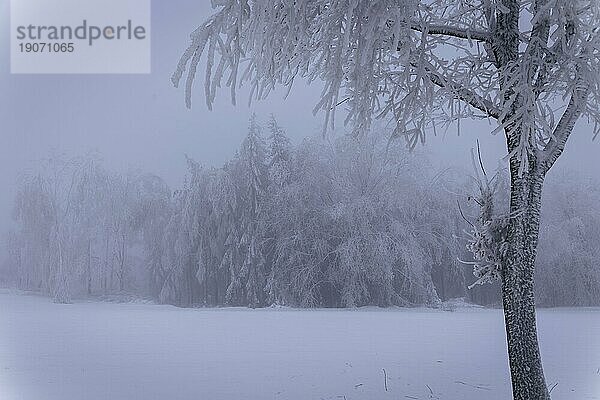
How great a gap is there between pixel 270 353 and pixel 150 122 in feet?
3.85

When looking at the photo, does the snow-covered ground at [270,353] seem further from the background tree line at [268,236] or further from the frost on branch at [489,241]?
the frost on branch at [489,241]

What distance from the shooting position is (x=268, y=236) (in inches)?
130

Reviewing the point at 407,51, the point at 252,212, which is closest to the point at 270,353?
the point at 252,212

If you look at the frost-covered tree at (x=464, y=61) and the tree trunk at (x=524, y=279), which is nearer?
the frost-covered tree at (x=464, y=61)

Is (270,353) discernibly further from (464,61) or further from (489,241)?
(464,61)

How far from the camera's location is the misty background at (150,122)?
325cm

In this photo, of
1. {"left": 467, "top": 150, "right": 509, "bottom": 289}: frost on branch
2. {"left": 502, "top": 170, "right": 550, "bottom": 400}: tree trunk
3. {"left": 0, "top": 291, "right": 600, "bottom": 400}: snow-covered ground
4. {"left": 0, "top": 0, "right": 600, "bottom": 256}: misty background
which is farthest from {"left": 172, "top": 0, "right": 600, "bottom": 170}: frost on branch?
{"left": 0, "top": 291, "right": 600, "bottom": 400}: snow-covered ground

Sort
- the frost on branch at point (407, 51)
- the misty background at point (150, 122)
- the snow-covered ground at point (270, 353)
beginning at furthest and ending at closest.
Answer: the misty background at point (150, 122), the snow-covered ground at point (270, 353), the frost on branch at point (407, 51)

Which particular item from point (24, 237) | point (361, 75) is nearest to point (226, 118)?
point (24, 237)

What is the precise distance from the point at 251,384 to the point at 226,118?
1194 millimetres

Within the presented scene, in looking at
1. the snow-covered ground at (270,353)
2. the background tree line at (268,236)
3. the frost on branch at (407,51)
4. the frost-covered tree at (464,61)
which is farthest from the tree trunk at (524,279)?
the background tree line at (268,236)

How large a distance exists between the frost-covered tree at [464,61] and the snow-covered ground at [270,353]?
0.68 metres

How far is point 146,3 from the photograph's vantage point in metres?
3.28

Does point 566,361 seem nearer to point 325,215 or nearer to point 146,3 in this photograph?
point 325,215
